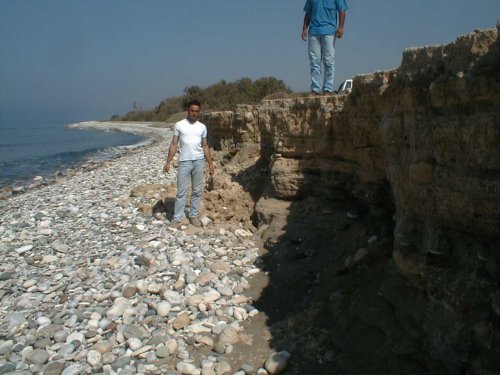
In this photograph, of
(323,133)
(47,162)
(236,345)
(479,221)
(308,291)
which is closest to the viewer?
Answer: (479,221)

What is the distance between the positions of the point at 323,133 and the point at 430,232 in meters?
2.97

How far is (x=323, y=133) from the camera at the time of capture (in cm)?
559

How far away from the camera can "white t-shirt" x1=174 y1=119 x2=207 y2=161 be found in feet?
22.0

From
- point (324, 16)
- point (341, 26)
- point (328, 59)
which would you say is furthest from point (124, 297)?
point (341, 26)

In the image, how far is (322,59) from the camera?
23.4 feet

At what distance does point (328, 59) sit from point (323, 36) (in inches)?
15.8

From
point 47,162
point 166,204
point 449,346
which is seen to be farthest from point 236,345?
point 47,162

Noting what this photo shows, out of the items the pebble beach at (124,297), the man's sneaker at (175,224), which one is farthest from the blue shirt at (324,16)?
the man's sneaker at (175,224)

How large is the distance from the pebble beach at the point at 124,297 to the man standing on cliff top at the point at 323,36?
295 cm

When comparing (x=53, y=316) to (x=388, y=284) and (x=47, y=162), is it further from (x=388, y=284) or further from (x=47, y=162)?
(x=47, y=162)

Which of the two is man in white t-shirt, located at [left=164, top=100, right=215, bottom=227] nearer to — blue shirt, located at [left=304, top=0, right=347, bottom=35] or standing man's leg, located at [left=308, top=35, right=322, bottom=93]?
standing man's leg, located at [left=308, top=35, right=322, bottom=93]

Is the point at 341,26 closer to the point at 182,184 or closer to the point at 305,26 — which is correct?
the point at 305,26

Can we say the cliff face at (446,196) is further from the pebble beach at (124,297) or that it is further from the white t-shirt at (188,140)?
the white t-shirt at (188,140)

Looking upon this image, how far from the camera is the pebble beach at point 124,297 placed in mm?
3803
